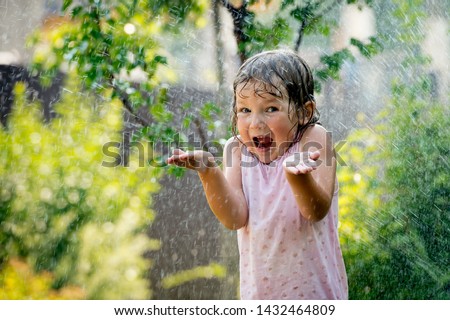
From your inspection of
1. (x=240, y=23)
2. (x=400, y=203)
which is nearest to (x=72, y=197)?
(x=240, y=23)

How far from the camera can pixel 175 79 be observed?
2.97 metres

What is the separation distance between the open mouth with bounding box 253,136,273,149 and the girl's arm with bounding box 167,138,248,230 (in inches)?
3.7

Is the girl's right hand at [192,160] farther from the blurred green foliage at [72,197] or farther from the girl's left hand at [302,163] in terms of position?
the blurred green foliage at [72,197]

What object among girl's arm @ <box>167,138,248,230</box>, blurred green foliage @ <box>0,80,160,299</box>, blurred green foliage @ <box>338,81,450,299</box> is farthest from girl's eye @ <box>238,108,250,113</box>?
blurred green foliage @ <box>0,80,160,299</box>

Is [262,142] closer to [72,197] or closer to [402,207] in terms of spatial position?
[402,207]

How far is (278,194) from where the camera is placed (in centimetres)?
138

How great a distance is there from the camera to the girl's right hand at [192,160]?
1244mm

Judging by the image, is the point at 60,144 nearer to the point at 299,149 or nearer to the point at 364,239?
the point at 364,239

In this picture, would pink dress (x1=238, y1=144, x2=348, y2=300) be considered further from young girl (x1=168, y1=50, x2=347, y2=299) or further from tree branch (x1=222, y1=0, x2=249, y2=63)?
tree branch (x1=222, y1=0, x2=249, y2=63)

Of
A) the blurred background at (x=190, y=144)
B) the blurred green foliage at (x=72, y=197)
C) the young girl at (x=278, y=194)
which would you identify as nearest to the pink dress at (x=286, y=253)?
the young girl at (x=278, y=194)

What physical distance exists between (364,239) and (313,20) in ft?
3.31

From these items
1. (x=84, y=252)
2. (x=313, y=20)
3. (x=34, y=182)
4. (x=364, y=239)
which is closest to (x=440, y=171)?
(x=364, y=239)

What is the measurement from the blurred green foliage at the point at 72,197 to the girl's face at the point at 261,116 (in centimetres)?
169
